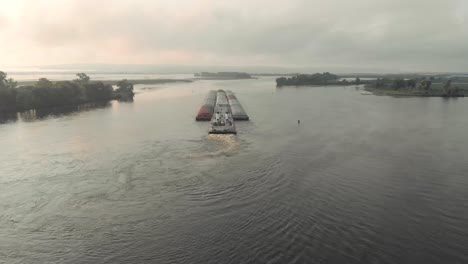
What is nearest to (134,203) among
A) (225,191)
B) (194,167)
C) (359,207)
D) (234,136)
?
(225,191)

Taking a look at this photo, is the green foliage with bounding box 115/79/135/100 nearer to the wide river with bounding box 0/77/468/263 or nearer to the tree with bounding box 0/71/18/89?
the tree with bounding box 0/71/18/89

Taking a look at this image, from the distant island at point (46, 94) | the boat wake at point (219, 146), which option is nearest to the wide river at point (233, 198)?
the boat wake at point (219, 146)

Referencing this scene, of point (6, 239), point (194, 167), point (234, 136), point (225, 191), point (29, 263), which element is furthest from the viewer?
point (234, 136)

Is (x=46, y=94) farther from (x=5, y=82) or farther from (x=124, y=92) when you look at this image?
(x=124, y=92)

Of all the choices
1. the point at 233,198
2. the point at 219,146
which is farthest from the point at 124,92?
the point at 233,198

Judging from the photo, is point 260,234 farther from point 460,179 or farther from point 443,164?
point 443,164

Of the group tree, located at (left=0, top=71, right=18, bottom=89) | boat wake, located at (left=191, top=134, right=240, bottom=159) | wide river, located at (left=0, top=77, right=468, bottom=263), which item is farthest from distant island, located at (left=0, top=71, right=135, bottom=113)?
boat wake, located at (left=191, top=134, right=240, bottom=159)
